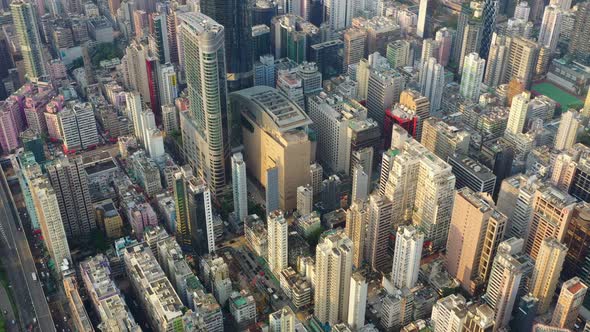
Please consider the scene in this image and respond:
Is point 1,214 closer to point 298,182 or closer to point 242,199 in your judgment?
point 242,199

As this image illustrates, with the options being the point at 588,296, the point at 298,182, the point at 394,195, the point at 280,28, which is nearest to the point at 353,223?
the point at 394,195

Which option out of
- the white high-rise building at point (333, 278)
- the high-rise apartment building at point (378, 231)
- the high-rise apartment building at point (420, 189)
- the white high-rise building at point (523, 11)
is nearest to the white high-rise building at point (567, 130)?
the high-rise apartment building at point (420, 189)

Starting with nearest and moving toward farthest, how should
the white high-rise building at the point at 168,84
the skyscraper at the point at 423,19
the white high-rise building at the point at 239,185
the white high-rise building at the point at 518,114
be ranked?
1. the white high-rise building at the point at 239,185
2. the white high-rise building at the point at 518,114
3. the white high-rise building at the point at 168,84
4. the skyscraper at the point at 423,19

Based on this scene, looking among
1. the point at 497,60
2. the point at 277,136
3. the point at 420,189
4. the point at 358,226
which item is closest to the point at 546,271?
the point at 420,189

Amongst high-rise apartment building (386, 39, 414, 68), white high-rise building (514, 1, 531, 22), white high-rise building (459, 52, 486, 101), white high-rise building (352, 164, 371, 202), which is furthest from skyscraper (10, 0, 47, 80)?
white high-rise building (514, 1, 531, 22)

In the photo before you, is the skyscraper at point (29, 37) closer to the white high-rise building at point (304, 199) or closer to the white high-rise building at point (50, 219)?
the white high-rise building at point (50, 219)

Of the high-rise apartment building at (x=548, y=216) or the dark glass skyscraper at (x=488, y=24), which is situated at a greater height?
the dark glass skyscraper at (x=488, y=24)

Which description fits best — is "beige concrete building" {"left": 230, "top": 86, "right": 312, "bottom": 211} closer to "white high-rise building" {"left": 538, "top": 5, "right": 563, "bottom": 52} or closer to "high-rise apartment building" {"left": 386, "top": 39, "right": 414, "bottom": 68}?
"high-rise apartment building" {"left": 386, "top": 39, "right": 414, "bottom": 68}
